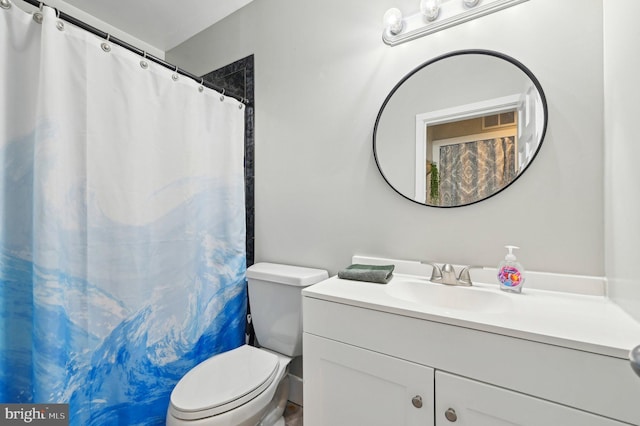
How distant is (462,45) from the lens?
1108mm

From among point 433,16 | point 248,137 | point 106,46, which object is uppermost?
point 433,16

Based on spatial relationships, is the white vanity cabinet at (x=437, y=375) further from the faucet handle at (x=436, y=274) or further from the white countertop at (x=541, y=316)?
the faucet handle at (x=436, y=274)

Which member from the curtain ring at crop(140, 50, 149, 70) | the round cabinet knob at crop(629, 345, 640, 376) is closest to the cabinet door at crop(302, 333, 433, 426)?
the round cabinet knob at crop(629, 345, 640, 376)

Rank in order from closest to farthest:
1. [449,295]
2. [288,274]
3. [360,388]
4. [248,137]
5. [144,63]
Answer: [360,388]
[449,295]
[144,63]
[288,274]
[248,137]

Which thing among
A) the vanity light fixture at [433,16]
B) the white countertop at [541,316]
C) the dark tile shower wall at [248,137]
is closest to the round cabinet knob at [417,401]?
the white countertop at [541,316]

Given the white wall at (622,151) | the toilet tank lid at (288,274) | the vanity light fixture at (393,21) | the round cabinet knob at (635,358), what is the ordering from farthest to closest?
the toilet tank lid at (288,274), the vanity light fixture at (393,21), the white wall at (622,151), the round cabinet knob at (635,358)

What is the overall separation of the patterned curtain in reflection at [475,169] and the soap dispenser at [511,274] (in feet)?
0.83

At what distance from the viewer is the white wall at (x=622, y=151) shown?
2.31ft

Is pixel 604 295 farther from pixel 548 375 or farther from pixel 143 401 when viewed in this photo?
pixel 143 401

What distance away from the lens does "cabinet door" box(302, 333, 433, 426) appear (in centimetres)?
78

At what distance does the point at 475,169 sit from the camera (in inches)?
43.1

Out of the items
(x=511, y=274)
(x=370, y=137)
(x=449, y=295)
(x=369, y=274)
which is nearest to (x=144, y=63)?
(x=370, y=137)

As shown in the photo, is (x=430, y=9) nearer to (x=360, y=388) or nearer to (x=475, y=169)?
(x=475, y=169)

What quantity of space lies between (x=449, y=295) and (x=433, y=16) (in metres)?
1.15
